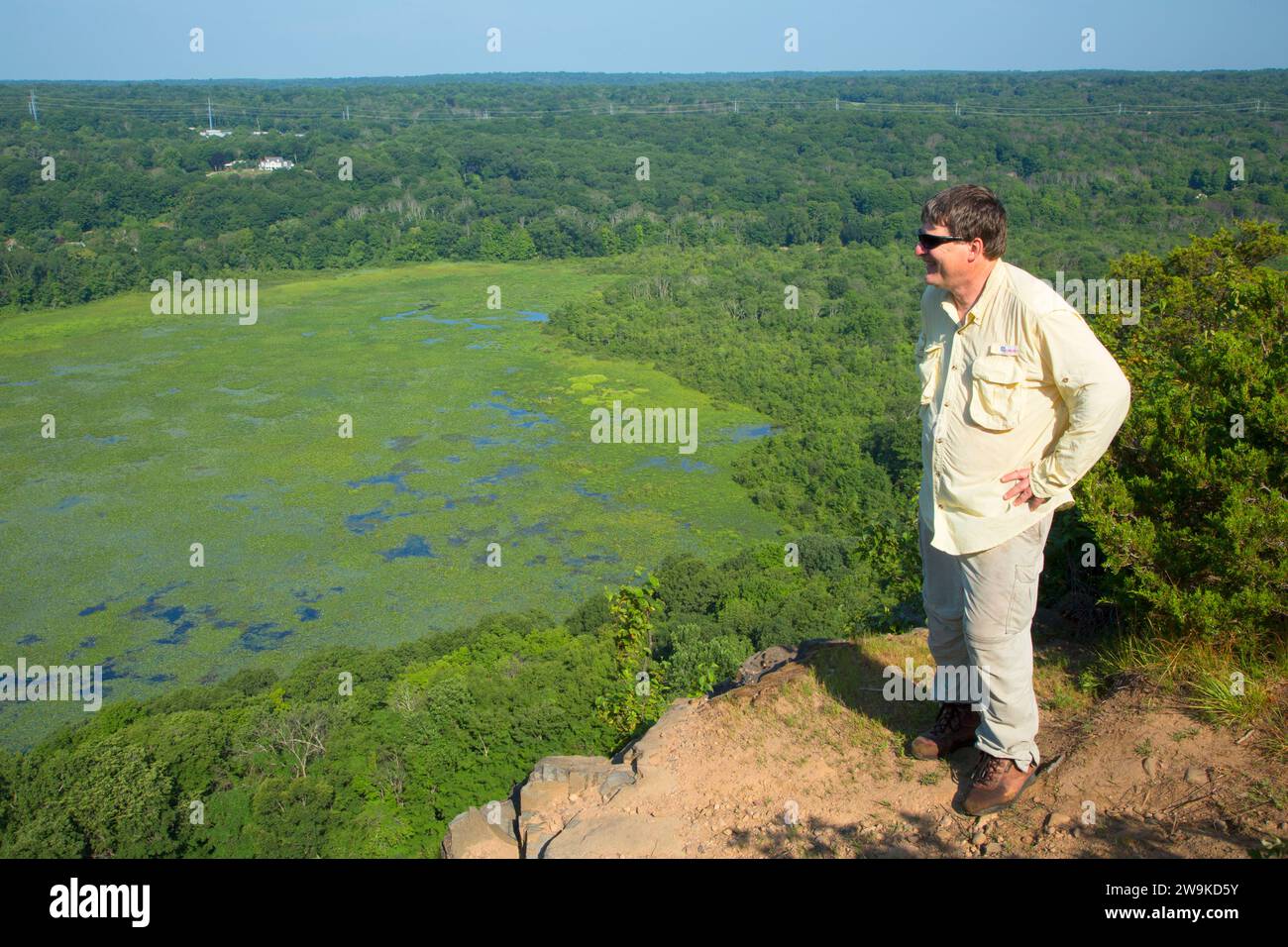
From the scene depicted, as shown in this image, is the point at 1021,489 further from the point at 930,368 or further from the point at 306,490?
the point at 306,490

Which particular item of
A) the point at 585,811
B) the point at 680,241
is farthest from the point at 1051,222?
the point at 585,811

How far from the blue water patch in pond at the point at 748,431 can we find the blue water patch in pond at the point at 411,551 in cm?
937

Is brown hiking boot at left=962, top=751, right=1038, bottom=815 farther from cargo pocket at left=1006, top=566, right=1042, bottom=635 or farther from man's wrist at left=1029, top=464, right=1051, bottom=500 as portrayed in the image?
man's wrist at left=1029, top=464, right=1051, bottom=500

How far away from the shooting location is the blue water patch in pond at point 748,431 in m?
26.2

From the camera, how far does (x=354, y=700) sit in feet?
39.9

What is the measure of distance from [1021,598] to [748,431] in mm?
23984

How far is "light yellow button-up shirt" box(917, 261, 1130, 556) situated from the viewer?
266 cm

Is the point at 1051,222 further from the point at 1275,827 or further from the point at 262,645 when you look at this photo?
the point at 1275,827

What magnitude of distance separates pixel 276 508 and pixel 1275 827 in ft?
68.8

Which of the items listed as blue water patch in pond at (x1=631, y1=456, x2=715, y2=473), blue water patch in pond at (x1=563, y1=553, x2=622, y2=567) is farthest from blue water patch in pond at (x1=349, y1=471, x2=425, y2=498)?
blue water patch in pond at (x1=631, y1=456, x2=715, y2=473)

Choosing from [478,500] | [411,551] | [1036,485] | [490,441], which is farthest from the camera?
[490,441]

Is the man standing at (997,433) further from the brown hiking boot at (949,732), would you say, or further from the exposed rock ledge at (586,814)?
the exposed rock ledge at (586,814)

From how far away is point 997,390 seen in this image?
2795 millimetres

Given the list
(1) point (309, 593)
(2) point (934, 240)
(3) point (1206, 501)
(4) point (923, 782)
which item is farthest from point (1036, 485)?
(1) point (309, 593)
